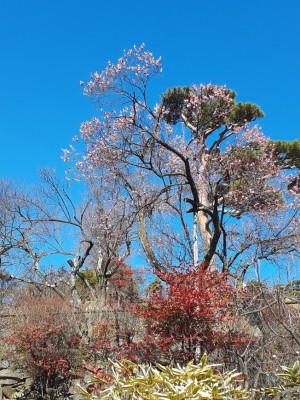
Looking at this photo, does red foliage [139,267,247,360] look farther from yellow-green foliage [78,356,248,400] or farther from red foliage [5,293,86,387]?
yellow-green foliage [78,356,248,400]

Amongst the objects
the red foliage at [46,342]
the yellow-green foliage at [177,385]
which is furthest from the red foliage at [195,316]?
the yellow-green foliage at [177,385]

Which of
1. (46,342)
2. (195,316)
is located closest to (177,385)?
(195,316)

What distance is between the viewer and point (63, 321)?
966 centimetres

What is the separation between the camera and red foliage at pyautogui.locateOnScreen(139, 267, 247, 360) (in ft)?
21.1

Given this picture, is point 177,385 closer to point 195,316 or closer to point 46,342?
point 195,316

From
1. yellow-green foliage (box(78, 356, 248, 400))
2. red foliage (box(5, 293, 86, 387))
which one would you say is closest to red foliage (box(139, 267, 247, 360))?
red foliage (box(5, 293, 86, 387))

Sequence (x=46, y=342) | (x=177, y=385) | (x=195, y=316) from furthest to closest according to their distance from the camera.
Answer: (x=46, y=342), (x=195, y=316), (x=177, y=385)

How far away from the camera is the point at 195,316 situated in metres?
6.48

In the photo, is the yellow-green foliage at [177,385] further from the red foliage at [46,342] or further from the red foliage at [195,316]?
the red foliage at [46,342]

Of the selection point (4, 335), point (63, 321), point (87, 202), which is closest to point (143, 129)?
point (63, 321)

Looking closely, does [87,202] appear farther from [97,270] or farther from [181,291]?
[181,291]

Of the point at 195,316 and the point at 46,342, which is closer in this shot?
the point at 195,316

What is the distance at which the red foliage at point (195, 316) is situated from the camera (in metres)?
6.42

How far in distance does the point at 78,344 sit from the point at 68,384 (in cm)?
85
